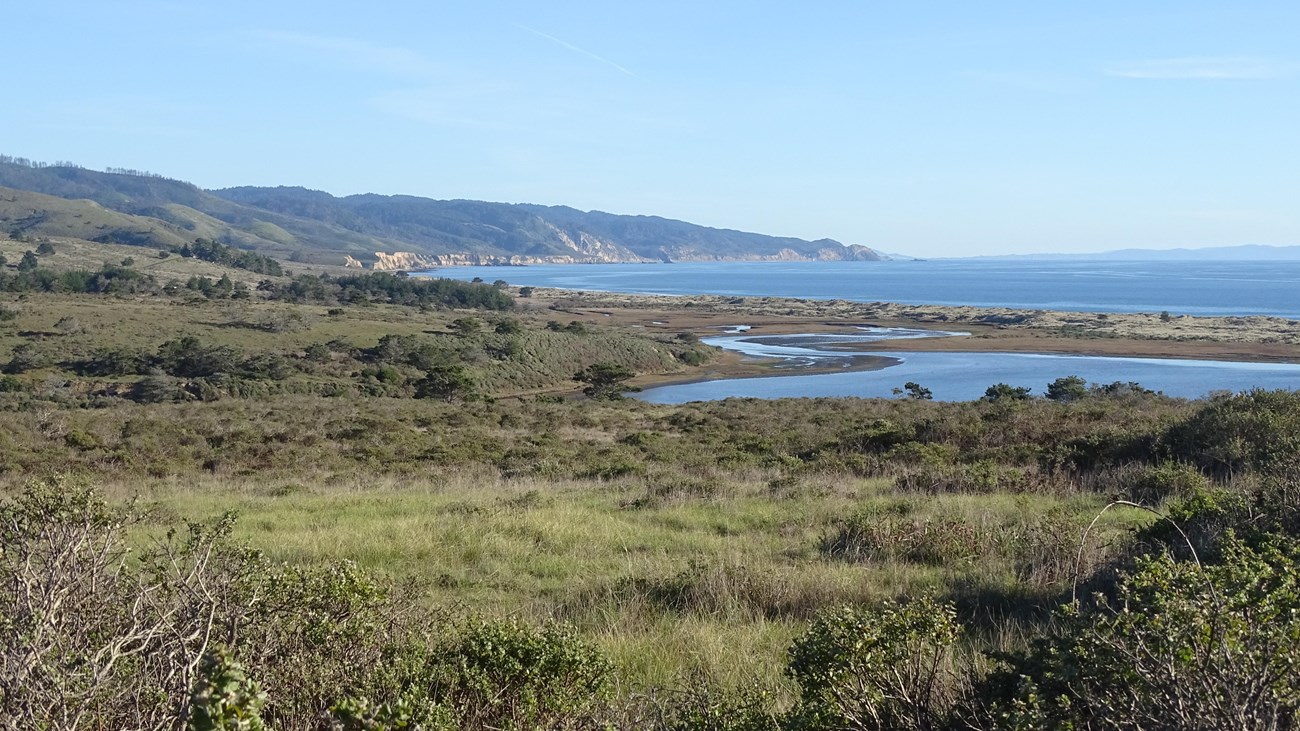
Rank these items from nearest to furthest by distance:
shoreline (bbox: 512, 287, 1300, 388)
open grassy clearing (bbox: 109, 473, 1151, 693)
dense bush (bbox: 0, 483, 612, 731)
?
dense bush (bbox: 0, 483, 612, 731) < open grassy clearing (bbox: 109, 473, 1151, 693) < shoreline (bbox: 512, 287, 1300, 388)

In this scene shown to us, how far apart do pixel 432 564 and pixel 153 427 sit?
19074 mm

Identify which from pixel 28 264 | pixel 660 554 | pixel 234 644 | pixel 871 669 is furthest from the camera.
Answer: pixel 28 264

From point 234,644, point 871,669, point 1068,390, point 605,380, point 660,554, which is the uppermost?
point 234,644

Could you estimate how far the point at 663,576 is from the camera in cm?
761

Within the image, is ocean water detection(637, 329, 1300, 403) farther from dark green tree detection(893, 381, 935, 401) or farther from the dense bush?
the dense bush

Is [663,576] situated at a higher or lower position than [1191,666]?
lower

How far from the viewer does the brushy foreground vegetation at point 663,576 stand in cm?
269

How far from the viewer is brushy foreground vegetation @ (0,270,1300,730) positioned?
269 centimetres

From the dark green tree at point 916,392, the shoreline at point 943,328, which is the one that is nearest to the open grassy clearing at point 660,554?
the dark green tree at point 916,392

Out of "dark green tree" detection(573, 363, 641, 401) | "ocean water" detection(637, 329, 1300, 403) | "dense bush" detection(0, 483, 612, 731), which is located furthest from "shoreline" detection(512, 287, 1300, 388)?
"dense bush" detection(0, 483, 612, 731)

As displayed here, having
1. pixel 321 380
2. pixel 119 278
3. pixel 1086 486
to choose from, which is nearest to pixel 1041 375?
pixel 321 380

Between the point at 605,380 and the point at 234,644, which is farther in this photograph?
the point at 605,380

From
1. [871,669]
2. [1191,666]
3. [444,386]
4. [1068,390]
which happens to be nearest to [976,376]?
[1068,390]

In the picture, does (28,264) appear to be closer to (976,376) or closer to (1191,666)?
(976,376)
